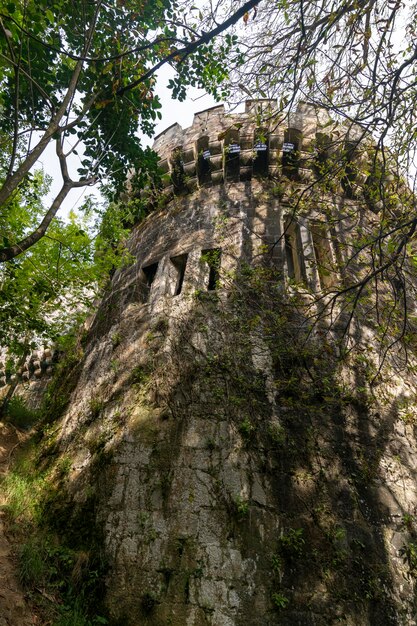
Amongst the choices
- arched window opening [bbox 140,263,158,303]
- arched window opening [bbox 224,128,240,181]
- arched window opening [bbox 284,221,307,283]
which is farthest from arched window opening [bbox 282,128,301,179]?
arched window opening [bbox 140,263,158,303]

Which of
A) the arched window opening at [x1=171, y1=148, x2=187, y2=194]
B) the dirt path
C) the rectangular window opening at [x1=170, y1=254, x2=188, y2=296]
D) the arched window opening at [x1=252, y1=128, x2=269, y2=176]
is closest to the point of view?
the dirt path

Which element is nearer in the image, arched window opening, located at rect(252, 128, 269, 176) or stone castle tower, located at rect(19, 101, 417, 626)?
stone castle tower, located at rect(19, 101, 417, 626)

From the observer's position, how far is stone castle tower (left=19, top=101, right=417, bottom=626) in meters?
3.57

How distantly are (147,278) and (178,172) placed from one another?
8.58ft

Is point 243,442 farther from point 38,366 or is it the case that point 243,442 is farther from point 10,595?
point 38,366

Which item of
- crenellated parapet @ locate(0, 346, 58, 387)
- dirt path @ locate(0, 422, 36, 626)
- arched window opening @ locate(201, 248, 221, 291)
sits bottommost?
dirt path @ locate(0, 422, 36, 626)

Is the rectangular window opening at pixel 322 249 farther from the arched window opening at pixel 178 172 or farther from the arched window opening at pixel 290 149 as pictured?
the arched window opening at pixel 178 172

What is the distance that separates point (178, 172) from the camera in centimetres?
813

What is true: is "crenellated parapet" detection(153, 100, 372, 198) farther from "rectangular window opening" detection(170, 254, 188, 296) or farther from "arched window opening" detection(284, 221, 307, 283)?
"rectangular window opening" detection(170, 254, 188, 296)

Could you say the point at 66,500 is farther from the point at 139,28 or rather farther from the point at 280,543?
the point at 139,28

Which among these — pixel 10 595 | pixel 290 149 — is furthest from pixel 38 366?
pixel 290 149

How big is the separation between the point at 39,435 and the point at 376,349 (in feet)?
17.6

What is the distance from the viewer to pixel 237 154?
7.79 meters

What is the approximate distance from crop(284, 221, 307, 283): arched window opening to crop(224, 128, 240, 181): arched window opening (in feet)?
5.68
